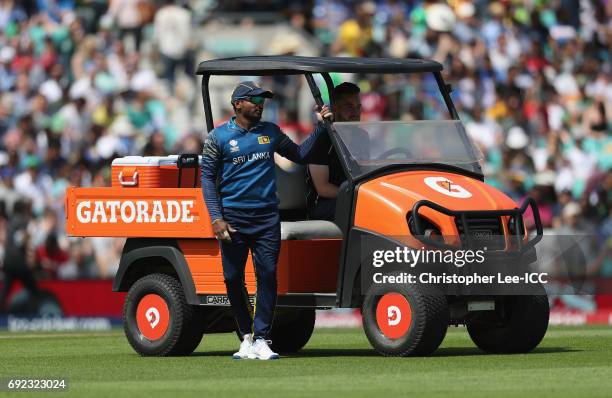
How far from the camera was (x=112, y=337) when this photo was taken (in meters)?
17.9

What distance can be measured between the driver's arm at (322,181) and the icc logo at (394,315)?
1298 mm

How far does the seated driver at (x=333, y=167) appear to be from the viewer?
13.8 m

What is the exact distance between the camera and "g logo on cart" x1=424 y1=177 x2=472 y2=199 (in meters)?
13.2

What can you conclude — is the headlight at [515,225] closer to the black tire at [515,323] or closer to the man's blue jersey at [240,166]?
A: the black tire at [515,323]

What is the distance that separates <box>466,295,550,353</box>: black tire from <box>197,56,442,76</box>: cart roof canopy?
6.92ft

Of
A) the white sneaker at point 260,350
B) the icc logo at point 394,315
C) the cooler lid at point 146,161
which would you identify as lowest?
the white sneaker at point 260,350

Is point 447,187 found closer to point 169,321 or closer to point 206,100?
point 206,100

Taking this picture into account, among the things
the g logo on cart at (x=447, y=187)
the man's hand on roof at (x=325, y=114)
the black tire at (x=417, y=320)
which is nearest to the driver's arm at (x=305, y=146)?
the man's hand on roof at (x=325, y=114)

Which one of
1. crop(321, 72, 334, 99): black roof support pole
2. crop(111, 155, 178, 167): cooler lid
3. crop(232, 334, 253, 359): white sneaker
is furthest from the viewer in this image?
crop(111, 155, 178, 167): cooler lid

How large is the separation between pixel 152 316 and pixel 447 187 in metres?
2.76

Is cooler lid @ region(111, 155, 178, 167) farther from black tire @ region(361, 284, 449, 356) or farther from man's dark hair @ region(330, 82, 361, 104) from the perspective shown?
black tire @ region(361, 284, 449, 356)

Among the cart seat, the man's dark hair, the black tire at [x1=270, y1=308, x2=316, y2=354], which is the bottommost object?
the black tire at [x1=270, y1=308, x2=316, y2=354]

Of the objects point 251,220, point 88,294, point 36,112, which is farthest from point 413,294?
point 36,112

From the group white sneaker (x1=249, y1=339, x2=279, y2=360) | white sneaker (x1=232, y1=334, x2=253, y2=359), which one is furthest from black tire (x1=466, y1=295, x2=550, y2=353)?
white sneaker (x1=232, y1=334, x2=253, y2=359)
